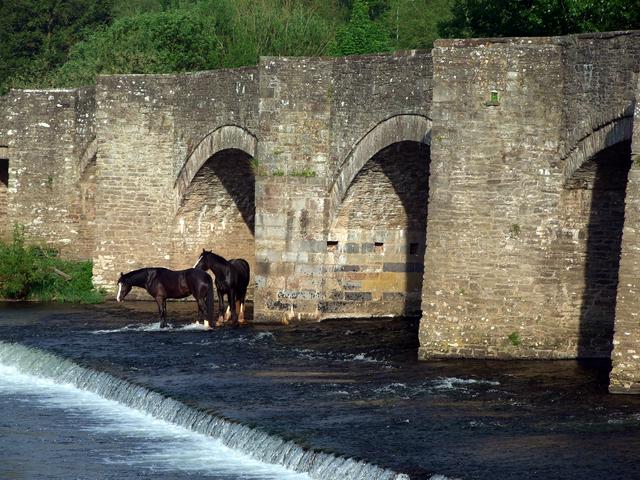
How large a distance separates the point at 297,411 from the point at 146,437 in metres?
1.70

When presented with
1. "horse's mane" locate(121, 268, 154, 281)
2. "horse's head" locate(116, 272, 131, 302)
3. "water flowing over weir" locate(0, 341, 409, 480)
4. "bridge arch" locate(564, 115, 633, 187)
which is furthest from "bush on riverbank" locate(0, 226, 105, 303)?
"bridge arch" locate(564, 115, 633, 187)

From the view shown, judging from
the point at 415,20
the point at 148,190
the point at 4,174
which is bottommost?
the point at 148,190

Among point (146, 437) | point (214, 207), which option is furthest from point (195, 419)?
point (214, 207)

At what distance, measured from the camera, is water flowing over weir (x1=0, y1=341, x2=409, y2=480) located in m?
13.6

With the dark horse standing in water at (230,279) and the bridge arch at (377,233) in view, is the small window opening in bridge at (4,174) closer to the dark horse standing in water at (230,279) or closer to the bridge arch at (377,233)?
the dark horse standing in water at (230,279)

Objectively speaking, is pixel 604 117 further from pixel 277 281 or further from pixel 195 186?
pixel 195 186

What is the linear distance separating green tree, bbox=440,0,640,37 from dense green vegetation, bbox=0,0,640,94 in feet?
0.06

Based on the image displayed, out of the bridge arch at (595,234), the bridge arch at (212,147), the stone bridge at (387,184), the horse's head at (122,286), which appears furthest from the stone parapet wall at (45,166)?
the bridge arch at (595,234)

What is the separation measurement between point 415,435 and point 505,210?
14.9 feet

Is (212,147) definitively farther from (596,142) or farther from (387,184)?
(596,142)

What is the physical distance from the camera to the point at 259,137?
2359 centimetres

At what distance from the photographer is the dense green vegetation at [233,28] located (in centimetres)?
2659

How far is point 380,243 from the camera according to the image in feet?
79.8

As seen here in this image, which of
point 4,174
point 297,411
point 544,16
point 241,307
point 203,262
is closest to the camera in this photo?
point 297,411
